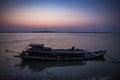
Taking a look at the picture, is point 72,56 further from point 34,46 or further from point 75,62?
point 34,46

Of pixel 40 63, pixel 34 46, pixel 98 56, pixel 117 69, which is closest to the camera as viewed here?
pixel 117 69

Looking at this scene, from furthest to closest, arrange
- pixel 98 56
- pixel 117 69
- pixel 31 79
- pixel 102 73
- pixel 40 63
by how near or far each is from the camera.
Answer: pixel 98 56
pixel 40 63
pixel 117 69
pixel 102 73
pixel 31 79

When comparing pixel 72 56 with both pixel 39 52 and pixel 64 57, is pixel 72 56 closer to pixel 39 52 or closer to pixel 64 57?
pixel 64 57

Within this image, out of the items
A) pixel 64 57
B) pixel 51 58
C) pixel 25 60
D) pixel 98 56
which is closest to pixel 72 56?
pixel 64 57

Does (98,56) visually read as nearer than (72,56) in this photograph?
No

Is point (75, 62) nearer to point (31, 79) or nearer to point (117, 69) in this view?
point (117, 69)

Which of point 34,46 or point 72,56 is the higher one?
point 34,46

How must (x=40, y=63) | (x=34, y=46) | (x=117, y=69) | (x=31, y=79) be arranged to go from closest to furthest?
(x=31, y=79), (x=117, y=69), (x=40, y=63), (x=34, y=46)

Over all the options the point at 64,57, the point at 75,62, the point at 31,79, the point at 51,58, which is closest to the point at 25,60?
the point at 51,58

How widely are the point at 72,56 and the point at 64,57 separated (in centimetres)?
93

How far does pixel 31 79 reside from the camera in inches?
413

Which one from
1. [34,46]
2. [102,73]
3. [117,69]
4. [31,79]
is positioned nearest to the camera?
[31,79]

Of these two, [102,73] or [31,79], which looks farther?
[102,73]

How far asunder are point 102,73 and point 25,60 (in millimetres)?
8407
